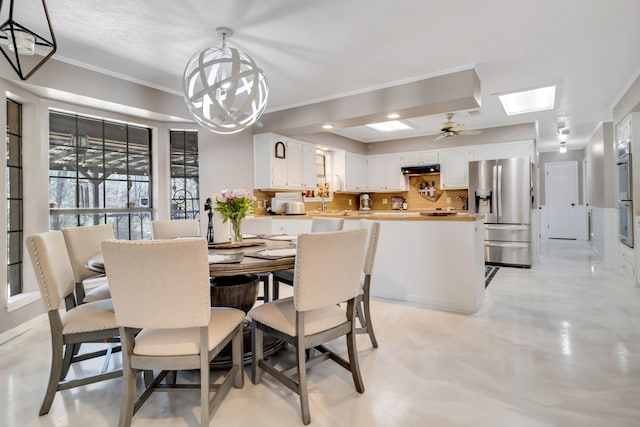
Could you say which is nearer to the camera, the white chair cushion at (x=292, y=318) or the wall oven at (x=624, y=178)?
the white chair cushion at (x=292, y=318)

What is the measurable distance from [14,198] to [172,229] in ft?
4.76

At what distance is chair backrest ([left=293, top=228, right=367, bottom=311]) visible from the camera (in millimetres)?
1686

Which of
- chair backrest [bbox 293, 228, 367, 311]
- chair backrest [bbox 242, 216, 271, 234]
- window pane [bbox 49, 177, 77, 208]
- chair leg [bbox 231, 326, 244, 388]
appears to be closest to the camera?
chair backrest [bbox 293, 228, 367, 311]

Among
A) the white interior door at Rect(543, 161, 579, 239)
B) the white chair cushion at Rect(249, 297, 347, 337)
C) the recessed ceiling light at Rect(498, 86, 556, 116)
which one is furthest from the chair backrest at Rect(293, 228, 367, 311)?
the white interior door at Rect(543, 161, 579, 239)

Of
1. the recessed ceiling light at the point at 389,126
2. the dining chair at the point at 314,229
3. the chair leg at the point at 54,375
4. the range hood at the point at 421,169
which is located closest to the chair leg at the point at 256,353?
the dining chair at the point at 314,229

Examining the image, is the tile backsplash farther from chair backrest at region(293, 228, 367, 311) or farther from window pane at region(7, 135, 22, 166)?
chair backrest at region(293, 228, 367, 311)

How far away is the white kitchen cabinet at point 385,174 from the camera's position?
285 inches

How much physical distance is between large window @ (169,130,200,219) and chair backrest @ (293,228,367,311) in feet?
10.8

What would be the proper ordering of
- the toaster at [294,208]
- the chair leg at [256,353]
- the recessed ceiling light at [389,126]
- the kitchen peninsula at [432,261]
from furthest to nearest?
the recessed ceiling light at [389,126], the toaster at [294,208], the kitchen peninsula at [432,261], the chair leg at [256,353]

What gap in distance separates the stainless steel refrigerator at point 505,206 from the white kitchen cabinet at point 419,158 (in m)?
1.02

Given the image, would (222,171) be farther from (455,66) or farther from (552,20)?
(552,20)

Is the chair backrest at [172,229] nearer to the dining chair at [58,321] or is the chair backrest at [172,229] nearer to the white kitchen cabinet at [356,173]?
the dining chair at [58,321]

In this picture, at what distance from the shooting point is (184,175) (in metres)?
4.56

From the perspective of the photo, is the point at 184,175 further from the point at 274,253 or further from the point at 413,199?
the point at 413,199
